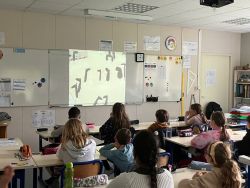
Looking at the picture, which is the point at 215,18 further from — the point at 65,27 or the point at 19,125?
the point at 19,125

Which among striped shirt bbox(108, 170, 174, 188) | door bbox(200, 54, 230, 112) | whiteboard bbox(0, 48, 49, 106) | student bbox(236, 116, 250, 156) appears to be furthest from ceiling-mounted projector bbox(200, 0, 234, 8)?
door bbox(200, 54, 230, 112)

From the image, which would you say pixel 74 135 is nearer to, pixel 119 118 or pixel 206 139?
pixel 119 118

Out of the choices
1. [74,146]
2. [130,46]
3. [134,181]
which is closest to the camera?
[134,181]

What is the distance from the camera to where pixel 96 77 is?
6461 mm

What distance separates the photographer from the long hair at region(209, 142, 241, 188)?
1.95 m

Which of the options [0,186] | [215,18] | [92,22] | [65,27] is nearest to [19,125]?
[65,27]

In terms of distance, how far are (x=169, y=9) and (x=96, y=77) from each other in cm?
202

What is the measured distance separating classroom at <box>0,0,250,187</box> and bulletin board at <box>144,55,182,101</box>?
0.02 meters

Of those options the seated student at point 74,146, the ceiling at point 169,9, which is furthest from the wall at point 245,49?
the seated student at point 74,146

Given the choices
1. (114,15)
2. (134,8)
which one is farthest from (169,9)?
(114,15)

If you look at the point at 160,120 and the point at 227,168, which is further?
the point at 160,120

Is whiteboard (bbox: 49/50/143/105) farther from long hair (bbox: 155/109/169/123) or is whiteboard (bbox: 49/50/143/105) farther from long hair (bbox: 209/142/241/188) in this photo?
long hair (bbox: 209/142/241/188)

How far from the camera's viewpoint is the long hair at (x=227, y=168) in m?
1.95

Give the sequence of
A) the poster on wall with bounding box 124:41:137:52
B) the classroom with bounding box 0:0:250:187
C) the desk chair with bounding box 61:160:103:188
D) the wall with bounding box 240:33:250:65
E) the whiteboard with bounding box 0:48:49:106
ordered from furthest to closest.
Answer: the wall with bounding box 240:33:250:65, the poster on wall with bounding box 124:41:137:52, the whiteboard with bounding box 0:48:49:106, the classroom with bounding box 0:0:250:187, the desk chair with bounding box 61:160:103:188
